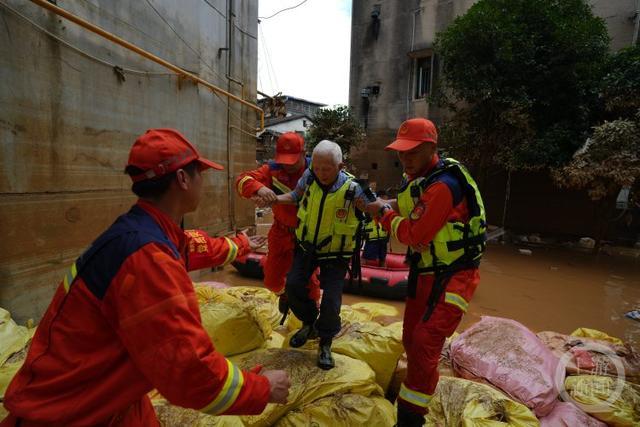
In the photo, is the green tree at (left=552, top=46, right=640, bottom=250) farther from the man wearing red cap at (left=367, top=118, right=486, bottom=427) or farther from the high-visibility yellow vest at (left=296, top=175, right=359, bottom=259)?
the high-visibility yellow vest at (left=296, top=175, right=359, bottom=259)

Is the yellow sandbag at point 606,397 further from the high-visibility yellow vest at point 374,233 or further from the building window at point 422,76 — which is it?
the building window at point 422,76

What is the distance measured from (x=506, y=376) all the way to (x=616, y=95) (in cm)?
891

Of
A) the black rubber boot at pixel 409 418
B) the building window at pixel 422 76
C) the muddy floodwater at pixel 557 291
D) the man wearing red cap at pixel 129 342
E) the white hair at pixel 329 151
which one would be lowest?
the muddy floodwater at pixel 557 291

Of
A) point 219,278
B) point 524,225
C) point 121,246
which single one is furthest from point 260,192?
point 524,225

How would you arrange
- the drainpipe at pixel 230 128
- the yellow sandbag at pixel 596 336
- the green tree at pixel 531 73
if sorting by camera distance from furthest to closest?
1. the green tree at pixel 531 73
2. the drainpipe at pixel 230 128
3. the yellow sandbag at pixel 596 336

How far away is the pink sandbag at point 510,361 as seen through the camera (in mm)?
2703

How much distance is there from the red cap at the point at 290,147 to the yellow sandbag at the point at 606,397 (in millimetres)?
2841

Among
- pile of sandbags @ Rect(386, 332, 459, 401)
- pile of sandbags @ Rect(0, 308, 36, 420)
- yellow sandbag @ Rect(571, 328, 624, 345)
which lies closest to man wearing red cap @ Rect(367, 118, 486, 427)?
pile of sandbags @ Rect(386, 332, 459, 401)

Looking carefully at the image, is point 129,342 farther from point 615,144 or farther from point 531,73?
point 531,73

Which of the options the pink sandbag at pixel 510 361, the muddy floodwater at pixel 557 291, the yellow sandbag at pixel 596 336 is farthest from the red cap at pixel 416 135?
the muddy floodwater at pixel 557 291

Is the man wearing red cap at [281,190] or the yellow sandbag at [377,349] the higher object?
the man wearing red cap at [281,190]

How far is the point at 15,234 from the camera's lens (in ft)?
11.7

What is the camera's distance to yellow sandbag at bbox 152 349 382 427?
203cm

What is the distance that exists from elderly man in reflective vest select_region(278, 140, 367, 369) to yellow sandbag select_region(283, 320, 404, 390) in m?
0.27
